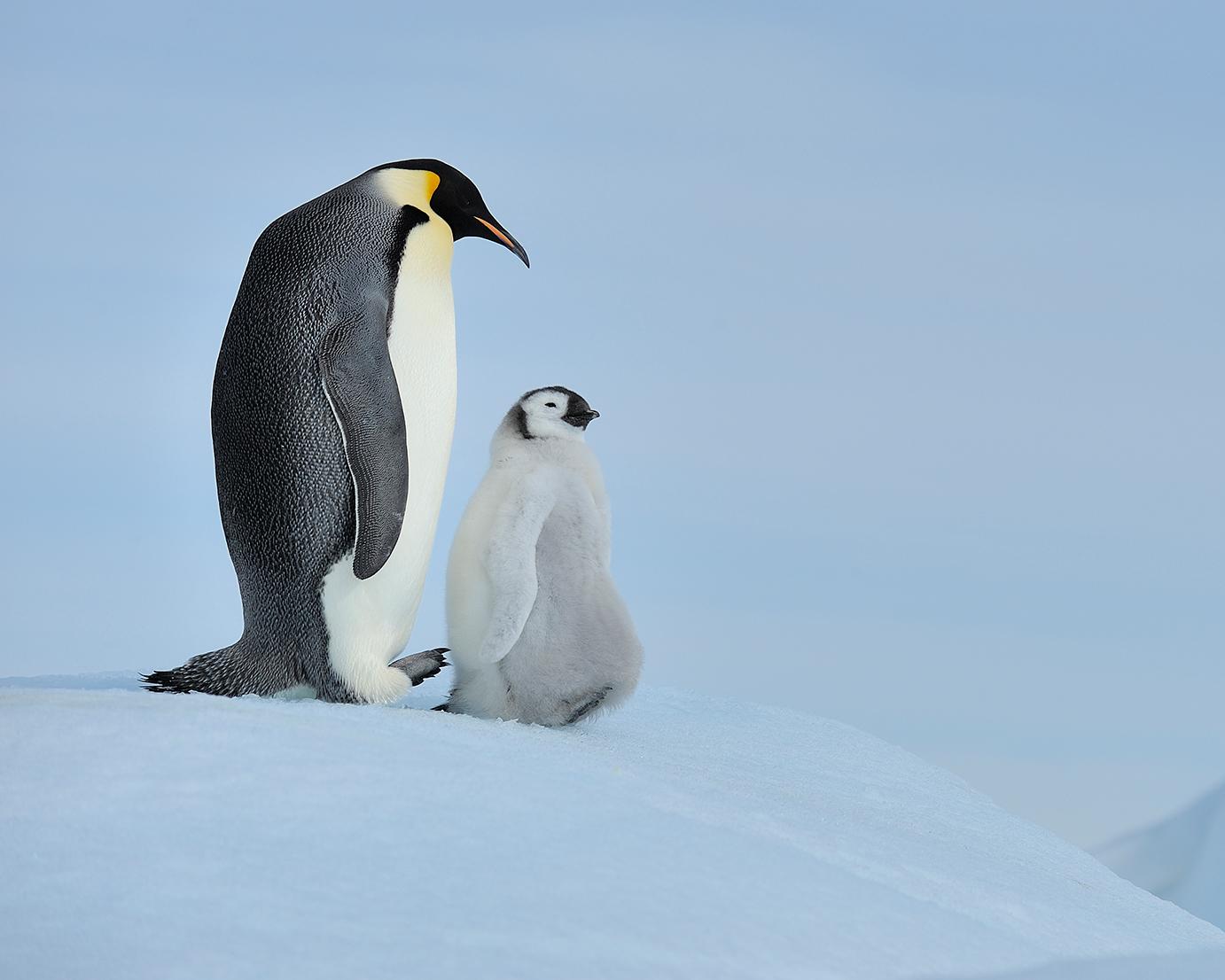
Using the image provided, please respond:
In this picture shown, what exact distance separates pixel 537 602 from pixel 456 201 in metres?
1.12

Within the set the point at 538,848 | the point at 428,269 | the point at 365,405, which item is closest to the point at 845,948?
the point at 538,848

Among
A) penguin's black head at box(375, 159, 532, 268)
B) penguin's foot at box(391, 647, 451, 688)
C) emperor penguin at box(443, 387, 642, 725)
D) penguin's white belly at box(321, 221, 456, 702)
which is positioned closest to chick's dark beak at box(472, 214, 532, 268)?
penguin's black head at box(375, 159, 532, 268)

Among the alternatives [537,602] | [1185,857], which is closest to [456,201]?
[537,602]

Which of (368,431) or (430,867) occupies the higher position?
(368,431)

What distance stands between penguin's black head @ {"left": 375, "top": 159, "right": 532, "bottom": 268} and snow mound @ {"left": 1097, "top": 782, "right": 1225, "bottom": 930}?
3.42 metres

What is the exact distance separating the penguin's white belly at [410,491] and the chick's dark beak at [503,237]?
21 cm

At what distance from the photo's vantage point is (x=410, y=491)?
3307 millimetres

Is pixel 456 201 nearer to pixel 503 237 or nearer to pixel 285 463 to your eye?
pixel 503 237

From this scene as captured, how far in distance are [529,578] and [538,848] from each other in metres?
1.00

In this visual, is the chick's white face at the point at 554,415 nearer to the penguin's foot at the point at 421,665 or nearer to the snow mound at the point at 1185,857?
the penguin's foot at the point at 421,665

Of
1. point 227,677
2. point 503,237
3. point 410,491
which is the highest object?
point 503,237

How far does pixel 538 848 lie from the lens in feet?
6.68

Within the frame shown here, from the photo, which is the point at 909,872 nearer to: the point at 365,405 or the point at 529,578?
the point at 529,578

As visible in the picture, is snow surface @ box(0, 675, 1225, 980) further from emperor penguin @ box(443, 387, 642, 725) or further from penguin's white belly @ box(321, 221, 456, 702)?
penguin's white belly @ box(321, 221, 456, 702)
